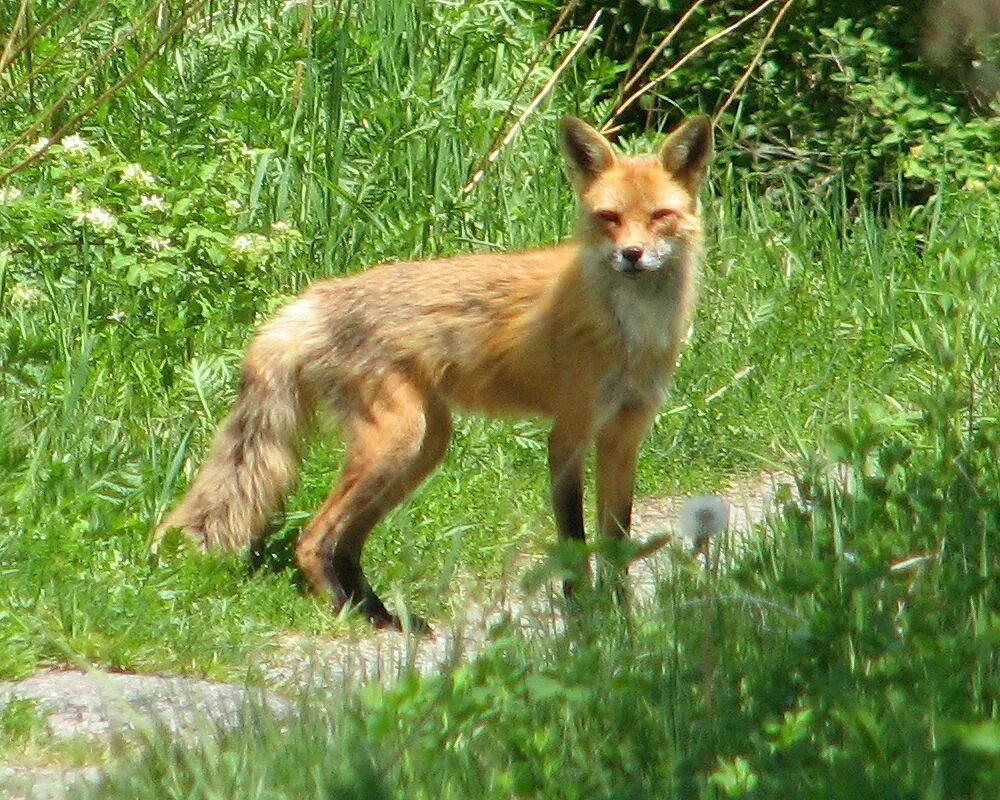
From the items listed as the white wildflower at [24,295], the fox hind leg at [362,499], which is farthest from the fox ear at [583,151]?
the white wildflower at [24,295]

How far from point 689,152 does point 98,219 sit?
245 cm

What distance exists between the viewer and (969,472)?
468cm

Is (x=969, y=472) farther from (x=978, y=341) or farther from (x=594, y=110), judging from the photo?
(x=594, y=110)

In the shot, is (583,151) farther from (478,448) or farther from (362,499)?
(362,499)

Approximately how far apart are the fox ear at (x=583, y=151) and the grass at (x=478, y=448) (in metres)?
1.31

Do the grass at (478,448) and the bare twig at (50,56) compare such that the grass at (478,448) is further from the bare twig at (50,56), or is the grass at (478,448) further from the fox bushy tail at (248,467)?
the bare twig at (50,56)

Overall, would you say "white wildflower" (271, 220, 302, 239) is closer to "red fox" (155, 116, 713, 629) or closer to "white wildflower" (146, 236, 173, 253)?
"white wildflower" (146, 236, 173, 253)

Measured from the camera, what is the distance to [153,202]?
673 cm

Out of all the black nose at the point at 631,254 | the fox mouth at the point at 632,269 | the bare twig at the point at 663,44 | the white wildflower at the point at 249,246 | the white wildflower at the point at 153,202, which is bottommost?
the white wildflower at the point at 249,246

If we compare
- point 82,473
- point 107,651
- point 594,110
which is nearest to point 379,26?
point 594,110

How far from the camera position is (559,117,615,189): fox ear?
248 inches

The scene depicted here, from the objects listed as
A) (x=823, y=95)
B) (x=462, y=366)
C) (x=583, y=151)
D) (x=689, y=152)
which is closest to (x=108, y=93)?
(x=462, y=366)

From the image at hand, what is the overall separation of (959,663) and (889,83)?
23.3ft

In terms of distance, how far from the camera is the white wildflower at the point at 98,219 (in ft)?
21.7
